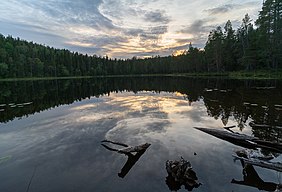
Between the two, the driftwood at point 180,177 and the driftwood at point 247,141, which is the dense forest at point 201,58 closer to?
the driftwood at point 247,141

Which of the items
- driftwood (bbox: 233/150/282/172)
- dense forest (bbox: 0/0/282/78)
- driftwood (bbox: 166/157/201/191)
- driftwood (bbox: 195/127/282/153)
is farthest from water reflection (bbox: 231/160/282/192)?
dense forest (bbox: 0/0/282/78)

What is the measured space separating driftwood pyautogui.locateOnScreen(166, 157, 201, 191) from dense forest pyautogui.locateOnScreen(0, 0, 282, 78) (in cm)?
5426

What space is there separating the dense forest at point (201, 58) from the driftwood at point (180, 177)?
54264mm

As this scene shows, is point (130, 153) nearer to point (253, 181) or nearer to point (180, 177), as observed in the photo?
point (180, 177)

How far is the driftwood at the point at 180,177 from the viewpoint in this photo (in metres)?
7.35

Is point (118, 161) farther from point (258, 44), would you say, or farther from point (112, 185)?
point (258, 44)

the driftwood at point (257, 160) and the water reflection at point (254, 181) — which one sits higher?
the driftwood at point (257, 160)

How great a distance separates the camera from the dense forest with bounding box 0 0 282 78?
2142 inches

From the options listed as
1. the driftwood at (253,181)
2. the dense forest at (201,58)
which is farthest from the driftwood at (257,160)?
the dense forest at (201,58)

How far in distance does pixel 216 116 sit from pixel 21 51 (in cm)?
11988

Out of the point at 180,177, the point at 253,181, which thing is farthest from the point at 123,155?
the point at 253,181

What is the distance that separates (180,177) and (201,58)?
4173 inches

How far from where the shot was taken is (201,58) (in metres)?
107

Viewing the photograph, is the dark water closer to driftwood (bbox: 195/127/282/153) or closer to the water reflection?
the water reflection
